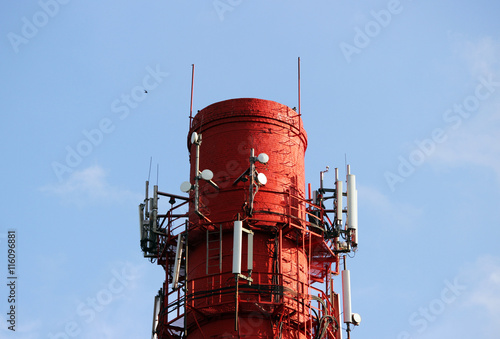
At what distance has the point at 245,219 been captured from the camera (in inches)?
1750

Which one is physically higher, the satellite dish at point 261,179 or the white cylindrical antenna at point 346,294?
the satellite dish at point 261,179

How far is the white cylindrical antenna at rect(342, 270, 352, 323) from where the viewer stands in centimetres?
4581

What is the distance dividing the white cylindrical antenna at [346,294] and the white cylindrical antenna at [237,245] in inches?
252

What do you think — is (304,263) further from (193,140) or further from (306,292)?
(193,140)

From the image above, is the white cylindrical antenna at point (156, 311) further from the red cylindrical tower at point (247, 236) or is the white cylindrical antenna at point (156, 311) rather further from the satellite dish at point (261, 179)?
the satellite dish at point (261, 179)

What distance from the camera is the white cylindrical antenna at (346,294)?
150ft

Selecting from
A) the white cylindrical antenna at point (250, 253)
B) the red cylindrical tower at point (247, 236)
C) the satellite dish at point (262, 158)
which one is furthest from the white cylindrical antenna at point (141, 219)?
the satellite dish at point (262, 158)

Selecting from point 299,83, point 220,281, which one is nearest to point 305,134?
point 299,83

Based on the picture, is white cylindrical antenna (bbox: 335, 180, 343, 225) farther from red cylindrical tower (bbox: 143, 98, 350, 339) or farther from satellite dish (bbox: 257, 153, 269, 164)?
satellite dish (bbox: 257, 153, 269, 164)

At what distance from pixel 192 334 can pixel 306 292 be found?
5380 mm

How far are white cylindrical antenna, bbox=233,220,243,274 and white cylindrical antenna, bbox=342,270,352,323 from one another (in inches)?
252

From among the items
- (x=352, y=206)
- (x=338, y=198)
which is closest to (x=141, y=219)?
(x=338, y=198)

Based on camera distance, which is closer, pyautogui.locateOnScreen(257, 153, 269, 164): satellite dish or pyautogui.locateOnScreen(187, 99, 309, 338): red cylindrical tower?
pyautogui.locateOnScreen(187, 99, 309, 338): red cylindrical tower

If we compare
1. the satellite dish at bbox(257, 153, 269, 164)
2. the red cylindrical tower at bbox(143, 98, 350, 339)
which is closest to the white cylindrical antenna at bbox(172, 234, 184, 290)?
the red cylindrical tower at bbox(143, 98, 350, 339)
